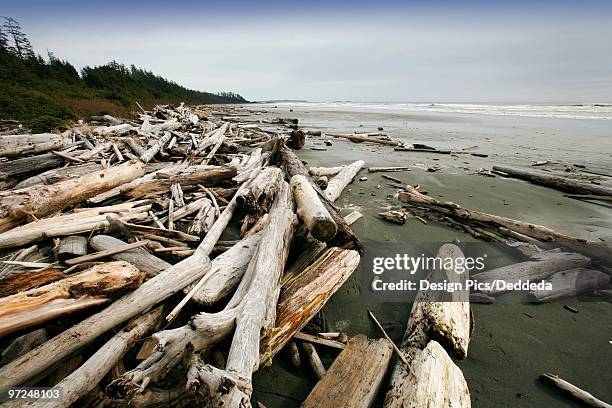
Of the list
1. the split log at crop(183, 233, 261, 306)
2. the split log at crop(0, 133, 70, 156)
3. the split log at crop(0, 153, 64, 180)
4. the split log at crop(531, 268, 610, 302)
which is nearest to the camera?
the split log at crop(183, 233, 261, 306)

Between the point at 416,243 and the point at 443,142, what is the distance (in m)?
12.0

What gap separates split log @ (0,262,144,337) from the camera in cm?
204

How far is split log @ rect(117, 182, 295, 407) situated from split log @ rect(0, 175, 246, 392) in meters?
0.58

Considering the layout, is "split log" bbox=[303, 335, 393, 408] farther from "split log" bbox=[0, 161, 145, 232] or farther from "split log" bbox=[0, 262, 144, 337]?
"split log" bbox=[0, 161, 145, 232]

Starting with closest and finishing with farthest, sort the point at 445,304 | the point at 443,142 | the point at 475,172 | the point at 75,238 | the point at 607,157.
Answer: the point at 445,304 → the point at 75,238 → the point at 475,172 → the point at 607,157 → the point at 443,142

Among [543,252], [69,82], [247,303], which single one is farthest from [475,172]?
[69,82]

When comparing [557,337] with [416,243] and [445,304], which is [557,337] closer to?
[445,304]

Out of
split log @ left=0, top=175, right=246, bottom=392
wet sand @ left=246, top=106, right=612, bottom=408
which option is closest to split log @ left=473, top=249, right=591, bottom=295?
wet sand @ left=246, top=106, right=612, bottom=408

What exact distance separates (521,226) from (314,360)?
13.0 ft

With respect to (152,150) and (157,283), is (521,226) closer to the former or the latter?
(157,283)

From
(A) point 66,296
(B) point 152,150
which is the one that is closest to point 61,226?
(A) point 66,296

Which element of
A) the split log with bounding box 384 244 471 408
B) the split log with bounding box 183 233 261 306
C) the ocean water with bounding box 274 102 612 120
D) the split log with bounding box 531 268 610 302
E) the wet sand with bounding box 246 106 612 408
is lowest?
the ocean water with bounding box 274 102 612 120

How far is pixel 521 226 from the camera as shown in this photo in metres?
4.48

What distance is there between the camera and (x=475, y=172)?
8414 mm
